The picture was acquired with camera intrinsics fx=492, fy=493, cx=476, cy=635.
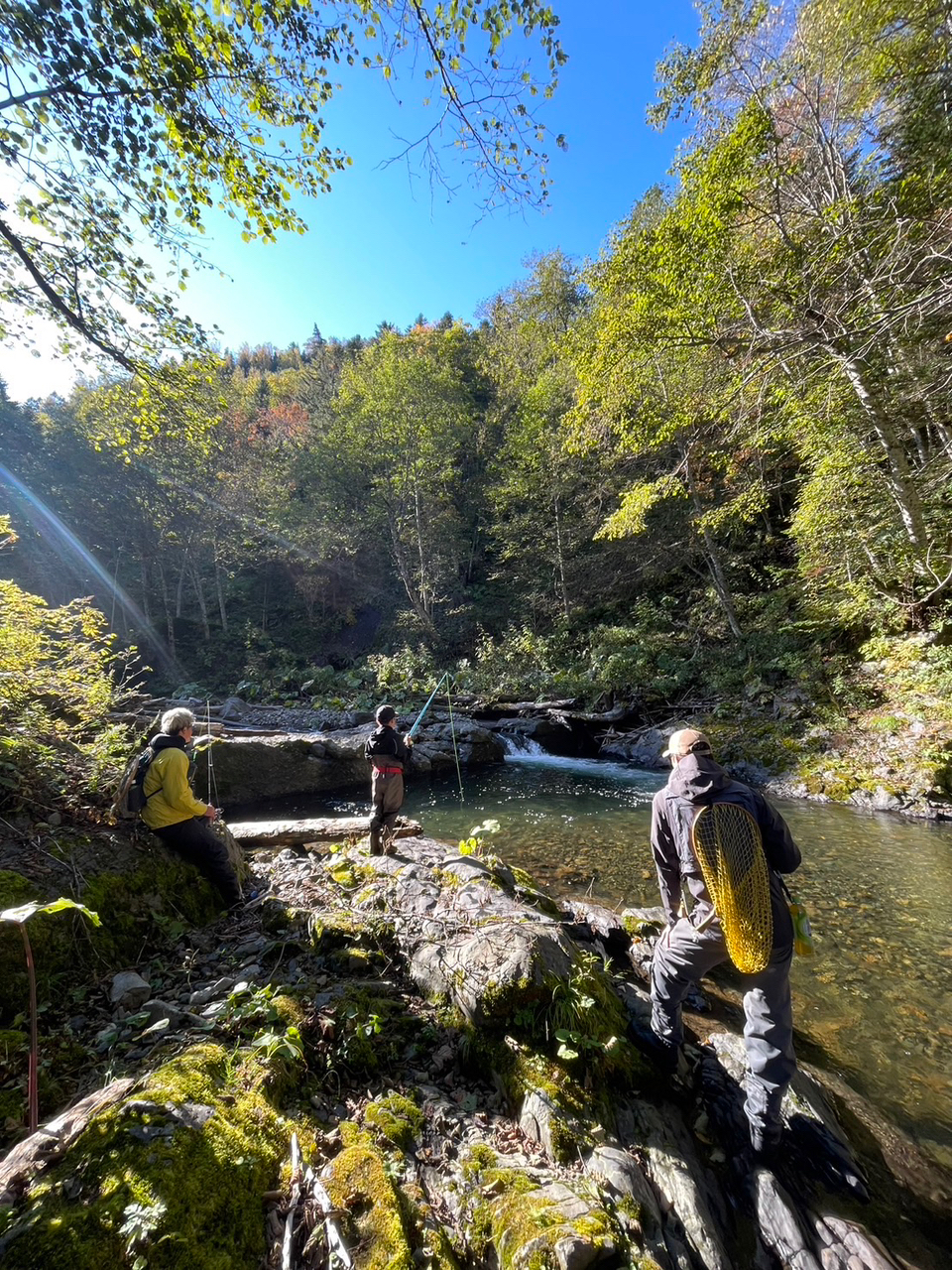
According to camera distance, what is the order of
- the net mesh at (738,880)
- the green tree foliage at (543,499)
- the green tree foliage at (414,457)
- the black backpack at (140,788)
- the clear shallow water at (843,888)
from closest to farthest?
the net mesh at (738,880) < the clear shallow water at (843,888) < the black backpack at (140,788) < the green tree foliage at (543,499) < the green tree foliage at (414,457)

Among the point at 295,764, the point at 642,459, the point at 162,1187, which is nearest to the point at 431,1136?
the point at 162,1187

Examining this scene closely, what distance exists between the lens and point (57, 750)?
4887 mm

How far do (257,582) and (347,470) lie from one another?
1111 centimetres

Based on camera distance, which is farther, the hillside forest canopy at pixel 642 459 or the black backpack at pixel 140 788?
the hillside forest canopy at pixel 642 459

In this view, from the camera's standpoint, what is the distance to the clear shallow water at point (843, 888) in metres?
3.83

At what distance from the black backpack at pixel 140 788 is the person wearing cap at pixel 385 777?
99.3 inches

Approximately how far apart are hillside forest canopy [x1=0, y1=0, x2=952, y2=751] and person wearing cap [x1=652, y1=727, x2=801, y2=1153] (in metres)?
5.84

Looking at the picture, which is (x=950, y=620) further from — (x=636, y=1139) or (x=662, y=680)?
(x=636, y=1139)

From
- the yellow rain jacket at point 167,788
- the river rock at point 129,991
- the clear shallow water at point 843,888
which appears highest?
the yellow rain jacket at point 167,788

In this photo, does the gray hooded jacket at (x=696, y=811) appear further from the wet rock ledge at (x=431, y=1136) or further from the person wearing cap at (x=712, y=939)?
the wet rock ledge at (x=431, y=1136)

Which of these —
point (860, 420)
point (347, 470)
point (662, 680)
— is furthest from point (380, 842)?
point (347, 470)

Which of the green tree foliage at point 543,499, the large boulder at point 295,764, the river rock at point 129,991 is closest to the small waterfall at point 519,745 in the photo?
the large boulder at point 295,764

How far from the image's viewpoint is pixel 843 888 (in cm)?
644

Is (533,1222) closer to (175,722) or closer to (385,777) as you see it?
(175,722)
